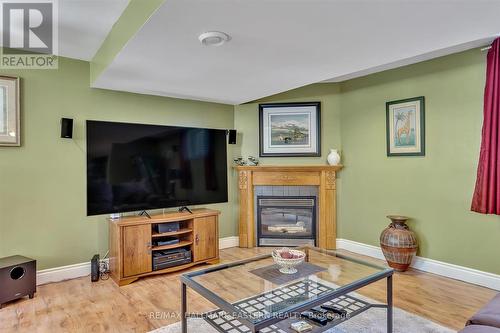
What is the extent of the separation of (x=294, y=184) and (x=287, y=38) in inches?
96.4

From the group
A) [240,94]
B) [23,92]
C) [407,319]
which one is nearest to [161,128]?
[240,94]

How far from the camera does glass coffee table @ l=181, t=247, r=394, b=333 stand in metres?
1.65

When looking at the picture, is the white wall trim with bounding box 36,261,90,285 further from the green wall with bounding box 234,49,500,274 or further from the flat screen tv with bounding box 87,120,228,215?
the green wall with bounding box 234,49,500,274

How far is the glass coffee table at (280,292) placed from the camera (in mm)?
1646

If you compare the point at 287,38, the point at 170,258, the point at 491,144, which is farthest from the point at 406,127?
the point at 170,258

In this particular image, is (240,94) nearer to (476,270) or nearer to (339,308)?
(339,308)

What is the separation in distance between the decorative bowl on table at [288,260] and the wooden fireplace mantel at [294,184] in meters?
2.03

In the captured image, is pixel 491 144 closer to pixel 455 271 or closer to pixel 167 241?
pixel 455 271

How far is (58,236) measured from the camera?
123 inches

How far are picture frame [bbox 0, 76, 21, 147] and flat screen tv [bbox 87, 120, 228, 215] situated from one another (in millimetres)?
625

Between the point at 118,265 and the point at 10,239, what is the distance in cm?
104

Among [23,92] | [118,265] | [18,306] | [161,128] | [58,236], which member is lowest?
[18,306]

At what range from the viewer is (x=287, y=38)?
6.91 ft

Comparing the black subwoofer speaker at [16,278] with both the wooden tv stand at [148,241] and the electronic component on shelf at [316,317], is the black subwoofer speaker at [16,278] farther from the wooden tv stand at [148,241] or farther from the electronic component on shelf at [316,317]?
the electronic component on shelf at [316,317]
